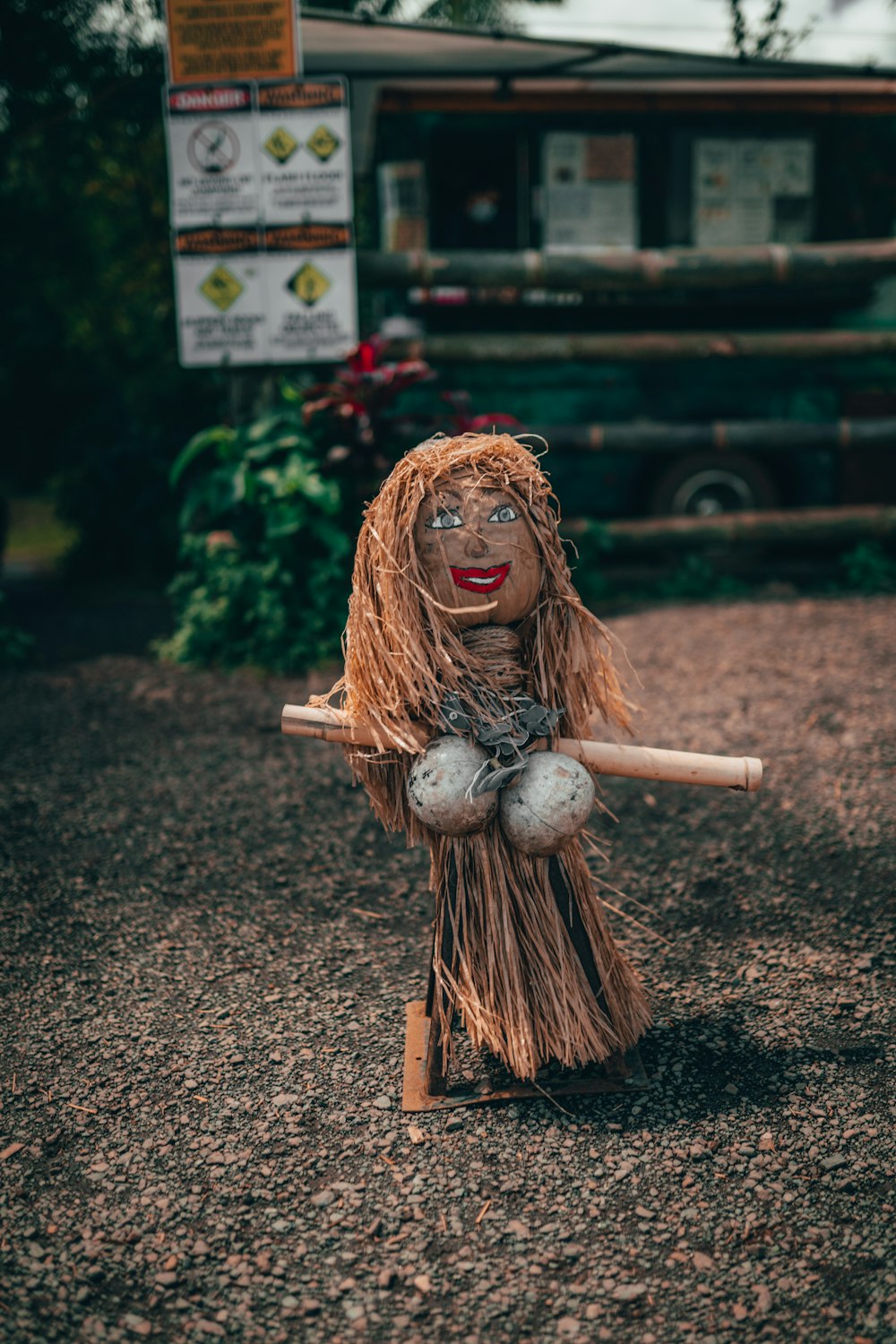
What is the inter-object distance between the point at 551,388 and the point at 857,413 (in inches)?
75.2

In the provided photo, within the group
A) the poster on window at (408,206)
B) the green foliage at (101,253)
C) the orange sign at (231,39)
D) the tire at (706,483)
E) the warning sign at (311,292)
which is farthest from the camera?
the green foliage at (101,253)

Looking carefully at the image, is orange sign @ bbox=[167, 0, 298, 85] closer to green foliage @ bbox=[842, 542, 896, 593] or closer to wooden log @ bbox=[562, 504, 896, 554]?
wooden log @ bbox=[562, 504, 896, 554]

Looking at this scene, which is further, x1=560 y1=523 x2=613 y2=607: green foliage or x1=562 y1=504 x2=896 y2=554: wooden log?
x1=562 y1=504 x2=896 y2=554: wooden log

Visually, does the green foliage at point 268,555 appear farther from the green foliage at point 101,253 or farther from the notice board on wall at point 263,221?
the green foliage at point 101,253

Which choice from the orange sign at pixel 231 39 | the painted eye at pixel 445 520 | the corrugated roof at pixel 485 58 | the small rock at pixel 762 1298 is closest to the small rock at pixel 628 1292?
the small rock at pixel 762 1298

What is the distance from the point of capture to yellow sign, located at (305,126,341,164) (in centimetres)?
552

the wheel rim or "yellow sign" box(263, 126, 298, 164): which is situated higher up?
"yellow sign" box(263, 126, 298, 164)

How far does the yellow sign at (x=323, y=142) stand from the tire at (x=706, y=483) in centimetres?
259

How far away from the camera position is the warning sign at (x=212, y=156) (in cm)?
552

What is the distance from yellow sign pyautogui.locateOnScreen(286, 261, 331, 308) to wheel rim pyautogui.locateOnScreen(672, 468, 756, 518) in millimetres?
2373

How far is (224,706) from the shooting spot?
489cm

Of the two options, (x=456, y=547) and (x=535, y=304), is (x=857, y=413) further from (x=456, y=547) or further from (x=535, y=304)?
(x=456, y=547)

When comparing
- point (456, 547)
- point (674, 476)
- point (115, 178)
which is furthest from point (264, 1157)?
point (115, 178)

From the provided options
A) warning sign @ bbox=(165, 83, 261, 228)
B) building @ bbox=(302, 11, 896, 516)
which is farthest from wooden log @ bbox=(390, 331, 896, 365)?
warning sign @ bbox=(165, 83, 261, 228)
